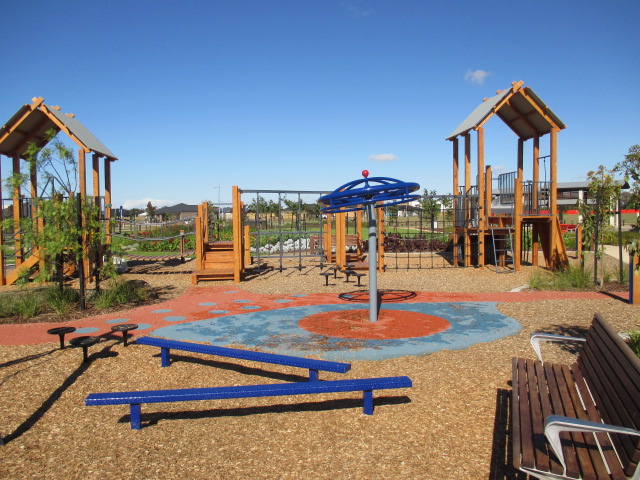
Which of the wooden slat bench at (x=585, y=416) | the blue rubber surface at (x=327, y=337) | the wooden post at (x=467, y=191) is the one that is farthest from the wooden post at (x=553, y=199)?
the wooden slat bench at (x=585, y=416)

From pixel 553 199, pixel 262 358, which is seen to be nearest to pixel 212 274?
pixel 262 358

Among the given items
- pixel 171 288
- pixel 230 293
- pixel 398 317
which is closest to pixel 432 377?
pixel 398 317

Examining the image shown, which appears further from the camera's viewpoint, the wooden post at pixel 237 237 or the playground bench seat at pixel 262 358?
the wooden post at pixel 237 237

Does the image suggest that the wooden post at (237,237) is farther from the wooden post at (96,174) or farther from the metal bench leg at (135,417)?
the metal bench leg at (135,417)

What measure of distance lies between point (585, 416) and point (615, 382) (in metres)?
0.39

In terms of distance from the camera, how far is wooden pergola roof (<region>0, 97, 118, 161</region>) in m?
14.2

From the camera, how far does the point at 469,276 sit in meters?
15.5

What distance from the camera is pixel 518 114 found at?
18469mm

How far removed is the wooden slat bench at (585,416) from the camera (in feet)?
8.68

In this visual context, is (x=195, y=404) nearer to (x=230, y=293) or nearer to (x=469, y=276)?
(x=230, y=293)

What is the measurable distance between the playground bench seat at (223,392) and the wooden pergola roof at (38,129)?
1175 cm

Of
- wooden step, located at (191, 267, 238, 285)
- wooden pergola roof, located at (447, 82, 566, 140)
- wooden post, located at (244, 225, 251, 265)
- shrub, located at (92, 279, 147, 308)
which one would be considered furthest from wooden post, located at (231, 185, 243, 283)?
wooden pergola roof, located at (447, 82, 566, 140)

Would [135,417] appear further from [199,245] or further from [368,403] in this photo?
[199,245]

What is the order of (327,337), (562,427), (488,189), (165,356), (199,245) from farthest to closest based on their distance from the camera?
(488,189) → (199,245) → (327,337) → (165,356) → (562,427)
